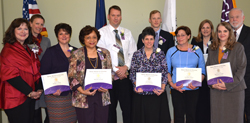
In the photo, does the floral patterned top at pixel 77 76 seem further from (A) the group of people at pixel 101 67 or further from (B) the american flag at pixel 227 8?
(B) the american flag at pixel 227 8

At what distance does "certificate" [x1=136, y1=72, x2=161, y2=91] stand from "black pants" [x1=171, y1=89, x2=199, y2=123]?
1.57 ft

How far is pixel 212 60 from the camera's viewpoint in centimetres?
293

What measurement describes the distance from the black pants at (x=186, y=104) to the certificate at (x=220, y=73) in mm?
368

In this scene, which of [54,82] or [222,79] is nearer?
[54,82]

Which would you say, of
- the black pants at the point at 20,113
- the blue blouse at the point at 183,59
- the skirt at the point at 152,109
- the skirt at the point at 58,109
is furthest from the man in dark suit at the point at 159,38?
the black pants at the point at 20,113

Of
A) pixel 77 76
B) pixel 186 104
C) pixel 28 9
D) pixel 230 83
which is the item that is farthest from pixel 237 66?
pixel 28 9

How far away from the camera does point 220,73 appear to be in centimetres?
271

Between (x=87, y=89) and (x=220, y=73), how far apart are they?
1.88m

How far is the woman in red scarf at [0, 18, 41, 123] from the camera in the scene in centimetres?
250

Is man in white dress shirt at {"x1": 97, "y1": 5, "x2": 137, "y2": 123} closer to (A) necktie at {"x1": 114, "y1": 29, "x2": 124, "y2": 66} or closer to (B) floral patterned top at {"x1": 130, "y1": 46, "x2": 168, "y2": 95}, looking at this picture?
(A) necktie at {"x1": 114, "y1": 29, "x2": 124, "y2": 66}

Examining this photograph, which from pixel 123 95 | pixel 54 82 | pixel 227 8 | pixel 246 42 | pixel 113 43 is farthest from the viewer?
pixel 227 8

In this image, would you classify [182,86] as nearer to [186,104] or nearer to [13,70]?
[186,104]

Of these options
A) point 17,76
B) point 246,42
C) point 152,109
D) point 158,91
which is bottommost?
point 152,109

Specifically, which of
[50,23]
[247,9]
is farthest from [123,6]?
[247,9]
